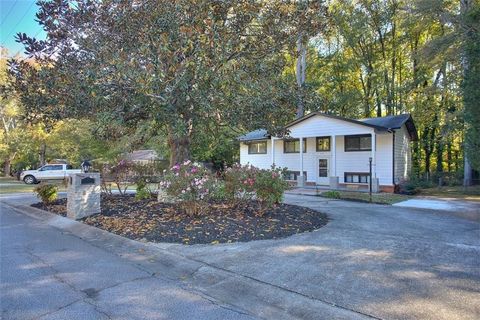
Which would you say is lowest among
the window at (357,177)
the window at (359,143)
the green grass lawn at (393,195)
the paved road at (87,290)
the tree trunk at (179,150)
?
the paved road at (87,290)

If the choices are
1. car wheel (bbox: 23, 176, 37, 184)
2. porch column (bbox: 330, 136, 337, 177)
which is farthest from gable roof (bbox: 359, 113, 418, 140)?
car wheel (bbox: 23, 176, 37, 184)

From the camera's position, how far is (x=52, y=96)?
8672mm

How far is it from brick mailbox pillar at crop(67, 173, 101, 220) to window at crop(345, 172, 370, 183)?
1523 centimetres

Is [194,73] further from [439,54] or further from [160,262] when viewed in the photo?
[439,54]

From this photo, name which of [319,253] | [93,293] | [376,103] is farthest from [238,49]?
[376,103]

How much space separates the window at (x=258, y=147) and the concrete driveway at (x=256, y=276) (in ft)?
57.9

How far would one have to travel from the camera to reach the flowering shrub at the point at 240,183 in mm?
7635

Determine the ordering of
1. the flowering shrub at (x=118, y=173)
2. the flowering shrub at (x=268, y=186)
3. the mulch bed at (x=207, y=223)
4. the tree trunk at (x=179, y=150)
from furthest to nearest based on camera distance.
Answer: the flowering shrub at (x=118, y=173)
the tree trunk at (x=179, y=150)
the flowering shrub at (x=268, y=186)
the mulch bed at (x=207, y=223)

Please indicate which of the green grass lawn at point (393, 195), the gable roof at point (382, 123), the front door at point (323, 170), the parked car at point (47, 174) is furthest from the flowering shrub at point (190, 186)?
the parked car at point (47, 174)

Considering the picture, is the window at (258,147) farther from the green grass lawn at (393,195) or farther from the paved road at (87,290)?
the paved road at (87,290)

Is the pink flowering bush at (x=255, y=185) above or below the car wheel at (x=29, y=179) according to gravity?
above

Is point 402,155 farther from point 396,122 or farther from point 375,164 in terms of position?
point 375,164

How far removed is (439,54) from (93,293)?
2136 centimetres

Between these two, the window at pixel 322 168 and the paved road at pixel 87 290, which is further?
the window at pixel 322 168
